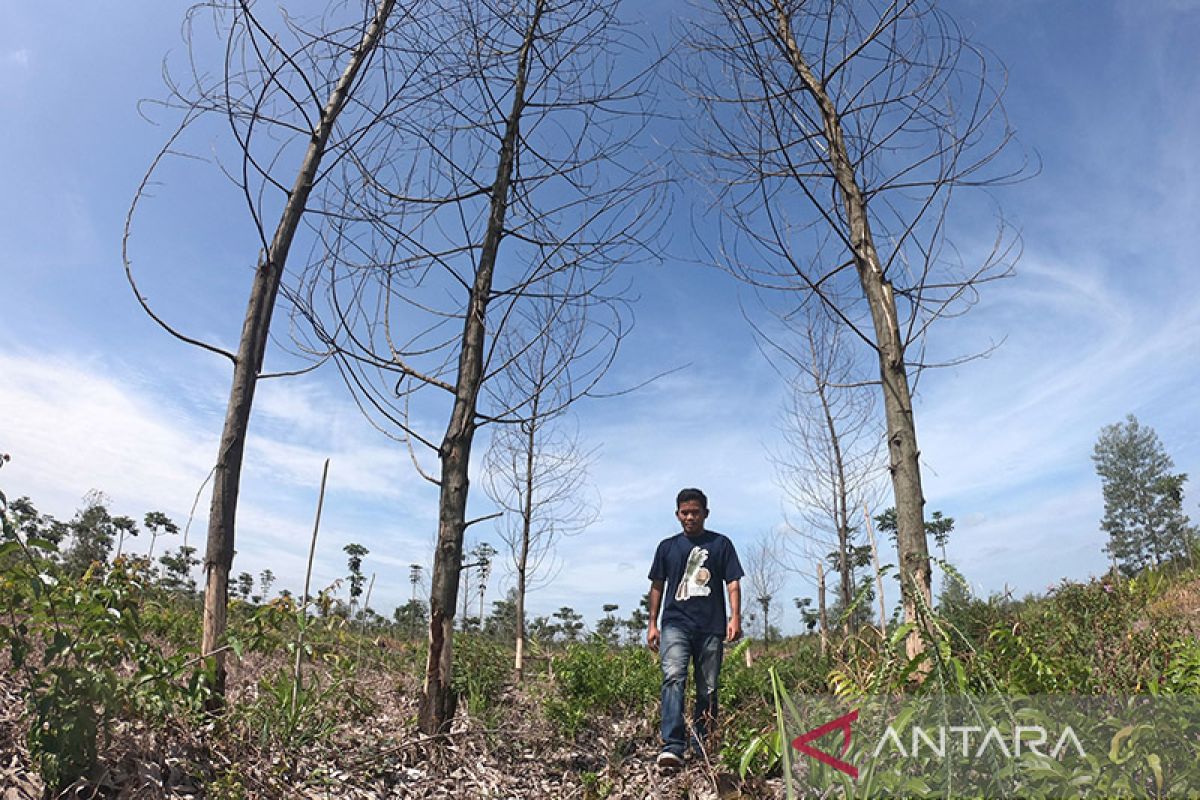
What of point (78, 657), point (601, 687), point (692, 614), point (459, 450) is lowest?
point (601, 687)

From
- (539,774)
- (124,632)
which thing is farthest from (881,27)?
(124,632)

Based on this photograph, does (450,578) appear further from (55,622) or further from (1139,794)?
(1139,794)

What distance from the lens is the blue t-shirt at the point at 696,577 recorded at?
4.96 meters

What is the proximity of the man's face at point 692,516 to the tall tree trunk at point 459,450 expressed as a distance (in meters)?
1.61

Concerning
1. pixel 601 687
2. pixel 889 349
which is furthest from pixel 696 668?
pixel 889 349

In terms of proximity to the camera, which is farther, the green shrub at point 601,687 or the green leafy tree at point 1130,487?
the green leafy tree at point 1130,487

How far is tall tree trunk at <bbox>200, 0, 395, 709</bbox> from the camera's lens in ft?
12.9

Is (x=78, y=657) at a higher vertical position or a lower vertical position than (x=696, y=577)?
lower

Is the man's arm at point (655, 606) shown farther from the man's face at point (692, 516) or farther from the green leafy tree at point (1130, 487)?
the green leafy tree at point (1130, 487)

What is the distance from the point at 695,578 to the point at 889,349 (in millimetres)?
2143

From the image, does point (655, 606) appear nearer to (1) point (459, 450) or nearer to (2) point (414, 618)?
(1) point (459, 450)

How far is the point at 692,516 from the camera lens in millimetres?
5270

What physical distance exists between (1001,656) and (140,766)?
142 inches

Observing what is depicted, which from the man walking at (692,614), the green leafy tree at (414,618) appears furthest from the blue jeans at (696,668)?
the green leafy tree at (414,618)
